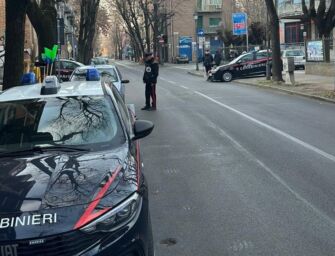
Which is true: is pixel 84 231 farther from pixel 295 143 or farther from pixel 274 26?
pixel 274 26

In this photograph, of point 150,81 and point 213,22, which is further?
point 213,22

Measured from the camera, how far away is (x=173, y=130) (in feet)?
40.2

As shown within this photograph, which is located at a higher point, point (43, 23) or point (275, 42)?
point (275, 42)

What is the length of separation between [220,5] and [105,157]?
260 ft

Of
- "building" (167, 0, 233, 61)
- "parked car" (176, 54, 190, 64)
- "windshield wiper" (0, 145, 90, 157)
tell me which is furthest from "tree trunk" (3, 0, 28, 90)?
"building" (167, 0, 233, 61)

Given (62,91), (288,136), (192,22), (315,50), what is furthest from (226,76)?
(192,22)

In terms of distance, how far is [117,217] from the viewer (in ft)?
11.3

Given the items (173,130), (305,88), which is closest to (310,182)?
(173,130)

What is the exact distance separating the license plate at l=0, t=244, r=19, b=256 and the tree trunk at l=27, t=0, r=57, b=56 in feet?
49.0

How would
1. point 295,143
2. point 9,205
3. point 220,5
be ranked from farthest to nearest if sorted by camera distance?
1. point 220,5
2. point 295,143
3. point 9,205

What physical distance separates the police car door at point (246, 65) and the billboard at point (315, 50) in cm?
327

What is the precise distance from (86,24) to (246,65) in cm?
1318

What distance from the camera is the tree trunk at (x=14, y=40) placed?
1152 cm

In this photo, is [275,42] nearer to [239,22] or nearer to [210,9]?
[239,22]
